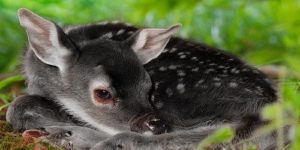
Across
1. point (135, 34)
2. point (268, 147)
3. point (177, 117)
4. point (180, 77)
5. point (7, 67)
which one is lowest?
point (268, 147)

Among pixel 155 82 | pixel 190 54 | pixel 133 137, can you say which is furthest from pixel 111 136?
pixel 190 54

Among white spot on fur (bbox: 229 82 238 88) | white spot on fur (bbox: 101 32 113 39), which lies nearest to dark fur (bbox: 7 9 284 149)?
white spot on fur (bbox: 229 82 238 88)

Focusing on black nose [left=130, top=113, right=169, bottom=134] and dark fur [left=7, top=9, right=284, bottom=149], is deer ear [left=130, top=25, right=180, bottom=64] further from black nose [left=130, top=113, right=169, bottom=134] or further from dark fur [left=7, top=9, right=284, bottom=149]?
black nose [left=130, top=113, right=169, bottom=134]

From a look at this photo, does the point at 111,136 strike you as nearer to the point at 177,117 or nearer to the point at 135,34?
the point at 177,117

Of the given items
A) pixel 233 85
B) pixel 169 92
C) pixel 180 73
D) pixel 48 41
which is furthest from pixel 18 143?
pixel 233 85

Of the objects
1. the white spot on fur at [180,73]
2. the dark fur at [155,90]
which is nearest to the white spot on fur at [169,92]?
the dark fur at [155,90]

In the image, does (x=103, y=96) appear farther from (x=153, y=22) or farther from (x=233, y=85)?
(x=153, y=22)
